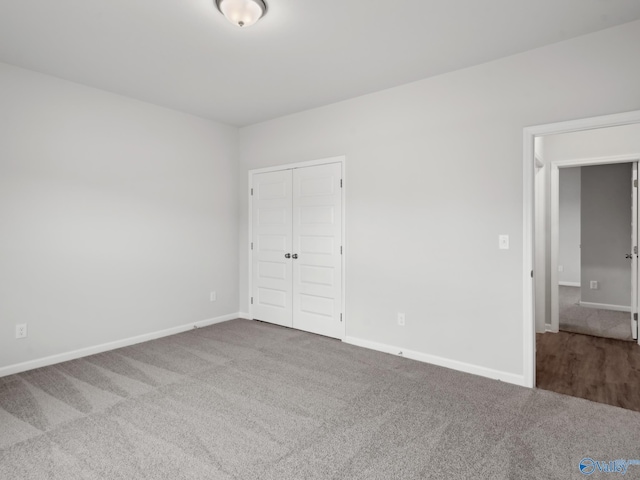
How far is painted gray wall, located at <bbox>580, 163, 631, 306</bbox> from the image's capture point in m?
5.57

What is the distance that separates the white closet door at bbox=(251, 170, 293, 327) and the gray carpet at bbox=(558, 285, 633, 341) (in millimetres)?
3626

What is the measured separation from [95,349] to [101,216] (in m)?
1.34

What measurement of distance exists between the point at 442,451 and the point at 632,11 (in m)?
2.99

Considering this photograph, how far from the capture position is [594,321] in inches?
199

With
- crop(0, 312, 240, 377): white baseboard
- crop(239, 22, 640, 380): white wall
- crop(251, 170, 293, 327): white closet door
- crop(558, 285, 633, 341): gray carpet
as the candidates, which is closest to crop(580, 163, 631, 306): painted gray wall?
crop(558, 285, 633, 341): gray carpet

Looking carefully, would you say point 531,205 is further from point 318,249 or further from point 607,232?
point 607,232

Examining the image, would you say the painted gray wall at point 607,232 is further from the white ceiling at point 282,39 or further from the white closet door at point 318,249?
the white closet door at point 318,249

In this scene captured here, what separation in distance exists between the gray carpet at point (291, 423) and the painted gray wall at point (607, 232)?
3.96 metres

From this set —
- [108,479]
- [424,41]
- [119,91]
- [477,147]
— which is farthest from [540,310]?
[119,91]

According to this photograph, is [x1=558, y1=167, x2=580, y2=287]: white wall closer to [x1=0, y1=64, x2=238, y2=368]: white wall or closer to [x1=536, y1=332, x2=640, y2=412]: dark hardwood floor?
[x1=536, y1=332, x2=640, y2=412]: dark hardwood floor

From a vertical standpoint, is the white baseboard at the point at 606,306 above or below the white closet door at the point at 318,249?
below

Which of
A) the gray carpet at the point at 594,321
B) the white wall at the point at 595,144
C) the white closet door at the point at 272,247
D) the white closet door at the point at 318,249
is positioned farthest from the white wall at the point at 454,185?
the gray carpet at the point at 594,321

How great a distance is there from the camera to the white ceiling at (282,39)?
93.3 inches

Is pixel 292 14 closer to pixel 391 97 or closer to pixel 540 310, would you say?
pixel 391 97
